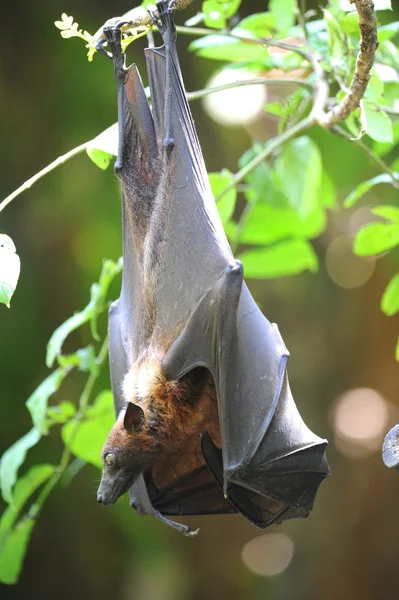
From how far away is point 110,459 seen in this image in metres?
2.27

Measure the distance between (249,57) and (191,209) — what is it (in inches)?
30.3

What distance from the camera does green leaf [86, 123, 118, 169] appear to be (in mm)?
2033

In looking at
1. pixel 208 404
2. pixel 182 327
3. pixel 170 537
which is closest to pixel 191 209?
pixel 182 327

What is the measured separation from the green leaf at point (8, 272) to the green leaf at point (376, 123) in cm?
98

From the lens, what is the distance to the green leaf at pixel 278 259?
318 centimetres

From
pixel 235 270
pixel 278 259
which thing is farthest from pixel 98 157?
pixel 278 259

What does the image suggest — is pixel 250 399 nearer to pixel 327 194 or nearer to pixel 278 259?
pixel 278 259

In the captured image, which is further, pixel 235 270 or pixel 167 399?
pixel 167 399

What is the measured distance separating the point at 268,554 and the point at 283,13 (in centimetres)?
507

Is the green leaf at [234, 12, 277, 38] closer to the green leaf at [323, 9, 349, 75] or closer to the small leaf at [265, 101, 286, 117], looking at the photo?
the small leaf at [265, 101, 286, 117]

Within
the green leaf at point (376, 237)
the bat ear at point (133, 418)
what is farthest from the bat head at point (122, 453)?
the green leaf at point (376, 237)

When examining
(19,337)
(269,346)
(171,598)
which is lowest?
(171,598)

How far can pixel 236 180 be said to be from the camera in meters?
2.62

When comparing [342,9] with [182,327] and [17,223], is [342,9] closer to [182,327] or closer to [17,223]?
[182,327]
